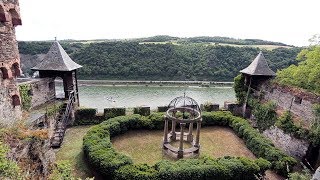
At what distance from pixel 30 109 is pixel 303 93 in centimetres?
1821

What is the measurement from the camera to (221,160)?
40.6 feet

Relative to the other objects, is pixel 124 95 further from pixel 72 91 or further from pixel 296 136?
pixel 296 136

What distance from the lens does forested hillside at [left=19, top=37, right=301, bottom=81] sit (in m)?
48.1

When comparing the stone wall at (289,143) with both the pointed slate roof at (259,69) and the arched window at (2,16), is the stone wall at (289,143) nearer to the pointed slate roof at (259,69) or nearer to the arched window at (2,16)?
the pointed slate roof at (259,69)

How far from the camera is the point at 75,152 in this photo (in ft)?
47.8

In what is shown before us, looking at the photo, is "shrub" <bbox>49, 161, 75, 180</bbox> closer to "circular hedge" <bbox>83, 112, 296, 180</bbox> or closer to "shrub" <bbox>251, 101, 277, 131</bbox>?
"circular hedge" <bbox>83, 112, 296, 180</bbox>

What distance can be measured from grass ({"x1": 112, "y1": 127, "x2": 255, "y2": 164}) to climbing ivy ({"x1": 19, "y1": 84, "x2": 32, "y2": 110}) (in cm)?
606

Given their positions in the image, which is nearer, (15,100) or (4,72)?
(4,72)

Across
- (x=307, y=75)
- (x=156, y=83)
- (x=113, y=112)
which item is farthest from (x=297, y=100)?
(x=156, y=83)

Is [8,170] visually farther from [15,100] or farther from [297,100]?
[297,100]

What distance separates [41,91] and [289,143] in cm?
1761

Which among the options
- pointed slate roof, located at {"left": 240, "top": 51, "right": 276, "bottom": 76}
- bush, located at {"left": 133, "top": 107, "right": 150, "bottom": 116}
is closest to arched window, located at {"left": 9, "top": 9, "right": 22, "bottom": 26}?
bush, located at {"left": 133, "top": 107, "right": 150, "bottom": 116}

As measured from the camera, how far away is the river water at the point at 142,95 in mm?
32219

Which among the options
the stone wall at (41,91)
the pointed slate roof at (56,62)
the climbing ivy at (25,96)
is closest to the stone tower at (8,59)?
the climbing ivy at (25,96)
